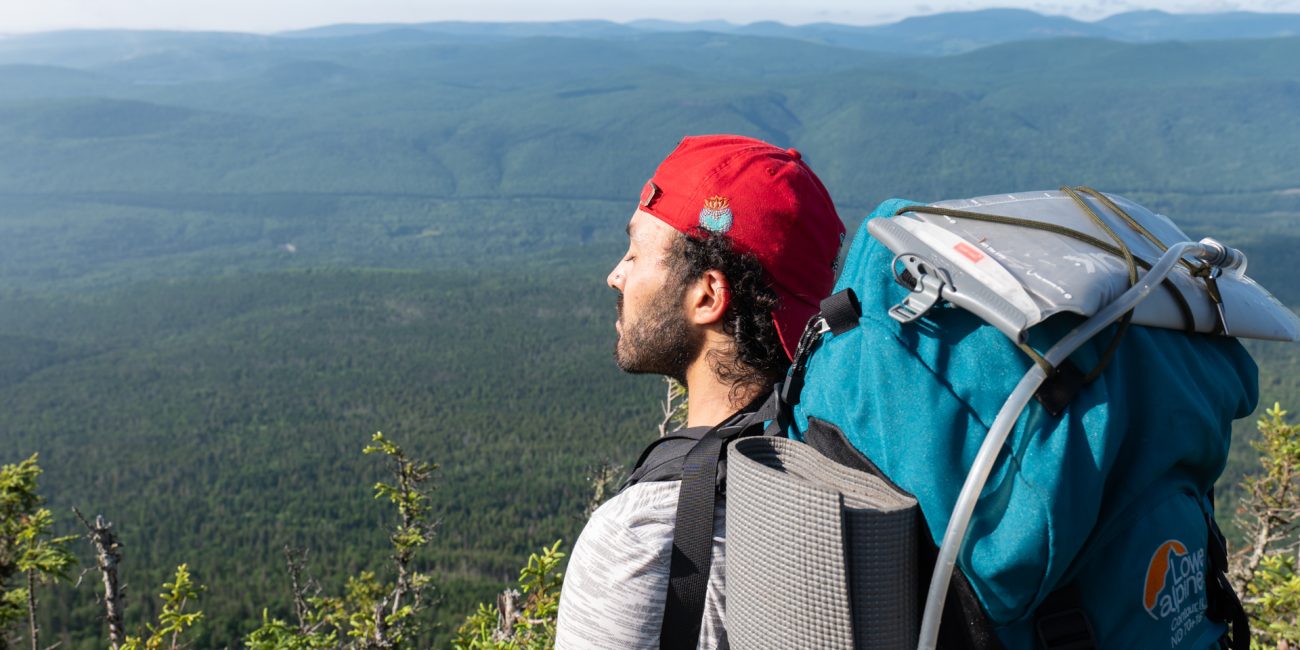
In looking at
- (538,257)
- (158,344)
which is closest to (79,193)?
(538,257)

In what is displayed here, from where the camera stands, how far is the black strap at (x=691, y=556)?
2016mm

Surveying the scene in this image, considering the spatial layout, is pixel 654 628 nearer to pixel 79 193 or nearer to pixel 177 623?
pixel 177 623

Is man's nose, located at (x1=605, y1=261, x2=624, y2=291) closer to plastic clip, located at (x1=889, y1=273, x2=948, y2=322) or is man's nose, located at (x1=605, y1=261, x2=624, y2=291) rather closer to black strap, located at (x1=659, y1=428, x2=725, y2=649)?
black strap, located at (x1=659, y1=428, x2=725, y2=649)

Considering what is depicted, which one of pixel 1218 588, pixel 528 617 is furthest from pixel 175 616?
pixel 1218 588

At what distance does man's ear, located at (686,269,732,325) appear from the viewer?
2469 mm

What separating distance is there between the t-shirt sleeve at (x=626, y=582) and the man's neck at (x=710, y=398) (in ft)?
1.48

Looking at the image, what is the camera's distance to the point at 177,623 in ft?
16.9

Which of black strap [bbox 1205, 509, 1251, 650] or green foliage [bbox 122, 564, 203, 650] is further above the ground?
black strap [bbox 1205, 509, 1251, 650]

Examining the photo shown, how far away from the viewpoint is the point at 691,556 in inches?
79.7

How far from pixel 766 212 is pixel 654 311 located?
36 cm

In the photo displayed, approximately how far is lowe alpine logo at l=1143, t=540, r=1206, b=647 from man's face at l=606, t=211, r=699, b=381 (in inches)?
44.4

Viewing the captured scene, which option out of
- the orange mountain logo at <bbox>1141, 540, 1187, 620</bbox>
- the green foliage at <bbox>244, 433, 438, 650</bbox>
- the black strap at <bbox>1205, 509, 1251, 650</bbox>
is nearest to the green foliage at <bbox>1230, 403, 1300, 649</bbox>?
the black strap at <bbox>1205, 509, 1251, 650</bbox>

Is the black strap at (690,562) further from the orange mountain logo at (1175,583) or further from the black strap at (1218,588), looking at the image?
the black strap at (1218,588)

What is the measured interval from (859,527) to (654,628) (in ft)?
1.73
